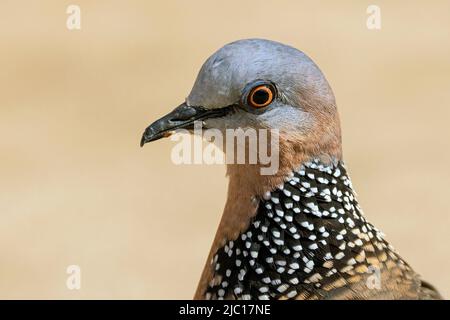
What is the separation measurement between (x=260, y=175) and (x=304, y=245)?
398 mm

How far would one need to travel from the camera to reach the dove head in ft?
16.2

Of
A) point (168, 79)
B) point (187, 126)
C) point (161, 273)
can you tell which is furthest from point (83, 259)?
point (187, 126)

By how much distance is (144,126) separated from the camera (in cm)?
1123

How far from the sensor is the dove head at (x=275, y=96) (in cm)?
494

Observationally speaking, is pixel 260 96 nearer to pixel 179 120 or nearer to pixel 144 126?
pixel 179 120

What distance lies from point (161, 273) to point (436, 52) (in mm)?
4691

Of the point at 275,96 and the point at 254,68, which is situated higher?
the point at 254,68

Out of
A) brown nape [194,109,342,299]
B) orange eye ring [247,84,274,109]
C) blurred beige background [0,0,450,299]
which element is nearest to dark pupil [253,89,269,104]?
orange eye ring [247,84,274,109]

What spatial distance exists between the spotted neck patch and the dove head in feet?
0.42

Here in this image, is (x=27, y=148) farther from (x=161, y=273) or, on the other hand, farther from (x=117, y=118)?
(x=161, y=273)

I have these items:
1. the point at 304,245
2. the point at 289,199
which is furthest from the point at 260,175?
the point at 304,245

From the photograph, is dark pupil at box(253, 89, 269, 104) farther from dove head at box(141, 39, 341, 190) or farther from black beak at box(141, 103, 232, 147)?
black beak at box(141, 103, 232, 147)

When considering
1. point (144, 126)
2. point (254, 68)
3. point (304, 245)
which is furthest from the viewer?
point (144, 126)

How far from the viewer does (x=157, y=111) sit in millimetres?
11375
